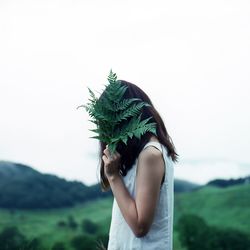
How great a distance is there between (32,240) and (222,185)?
1.91m

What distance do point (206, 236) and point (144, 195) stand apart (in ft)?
12.4

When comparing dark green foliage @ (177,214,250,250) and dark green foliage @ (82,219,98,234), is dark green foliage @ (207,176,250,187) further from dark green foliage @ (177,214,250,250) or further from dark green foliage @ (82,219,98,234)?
dark green foliage @ (82,219,98,234)

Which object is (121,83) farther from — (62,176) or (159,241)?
(62,176)

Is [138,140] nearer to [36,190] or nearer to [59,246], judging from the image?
[59,246]

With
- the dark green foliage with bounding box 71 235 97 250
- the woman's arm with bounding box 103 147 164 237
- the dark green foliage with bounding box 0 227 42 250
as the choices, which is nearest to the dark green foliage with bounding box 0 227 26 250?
the dark green foliage with bounding box 0 227 42 250

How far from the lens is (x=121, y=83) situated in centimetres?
169

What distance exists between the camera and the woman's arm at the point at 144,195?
153 centimetres

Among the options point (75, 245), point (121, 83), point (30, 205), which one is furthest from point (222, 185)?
point (121, 83)

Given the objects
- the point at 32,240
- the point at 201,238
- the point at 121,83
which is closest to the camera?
the point at 121,83

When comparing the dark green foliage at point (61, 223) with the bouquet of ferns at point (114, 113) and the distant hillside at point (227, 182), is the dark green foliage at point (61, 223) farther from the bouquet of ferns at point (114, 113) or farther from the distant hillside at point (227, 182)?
the bouquet of ferns at point (114, 113)

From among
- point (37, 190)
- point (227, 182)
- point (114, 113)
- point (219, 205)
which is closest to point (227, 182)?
point (227, 182)

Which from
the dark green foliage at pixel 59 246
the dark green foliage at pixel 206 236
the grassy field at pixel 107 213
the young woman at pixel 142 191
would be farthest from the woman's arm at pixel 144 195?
the dark green foliage at pixel 59 246

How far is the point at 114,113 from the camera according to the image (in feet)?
5.46

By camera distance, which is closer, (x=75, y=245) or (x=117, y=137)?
(x=117, y=137)
